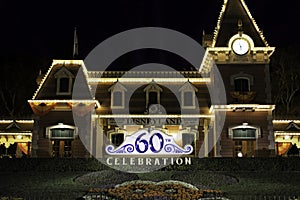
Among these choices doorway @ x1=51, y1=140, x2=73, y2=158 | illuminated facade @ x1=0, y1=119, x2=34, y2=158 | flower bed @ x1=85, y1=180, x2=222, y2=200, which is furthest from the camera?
illuminated facade @ x1=0, y1=119, x2=34, y2=158

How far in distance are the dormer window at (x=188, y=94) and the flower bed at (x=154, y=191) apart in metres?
12.6

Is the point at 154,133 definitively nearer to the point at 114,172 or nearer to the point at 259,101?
the point at 114,172

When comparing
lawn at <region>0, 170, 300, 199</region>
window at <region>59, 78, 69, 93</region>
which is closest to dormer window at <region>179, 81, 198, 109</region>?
window at <region>59, 78, 69, 93</region>

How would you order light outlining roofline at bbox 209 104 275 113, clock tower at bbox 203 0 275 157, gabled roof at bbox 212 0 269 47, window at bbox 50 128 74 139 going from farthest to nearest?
gabled roof at bbox 212 0 269 47
window at bbox 50 128 74 139
clock tower at bbox 203 0 275 157
light outlining roofline at bbox 209 104 275 113

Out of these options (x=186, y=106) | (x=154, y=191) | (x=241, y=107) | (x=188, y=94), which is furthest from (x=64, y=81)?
(x=154, y=191)

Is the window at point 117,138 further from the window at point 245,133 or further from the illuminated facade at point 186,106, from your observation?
the window at point 245,133

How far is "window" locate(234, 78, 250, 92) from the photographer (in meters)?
34.2

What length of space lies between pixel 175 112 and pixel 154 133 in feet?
23.5

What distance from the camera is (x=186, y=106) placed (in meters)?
35.6

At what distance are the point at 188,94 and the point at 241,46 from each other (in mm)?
4971

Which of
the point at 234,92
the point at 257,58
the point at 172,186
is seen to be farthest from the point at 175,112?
the point at 172,186

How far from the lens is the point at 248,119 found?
3341 cm

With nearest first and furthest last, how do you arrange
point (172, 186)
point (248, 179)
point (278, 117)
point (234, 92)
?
point (172, 186) < point (248, 179) < point (234, 92) < point (278, 117)

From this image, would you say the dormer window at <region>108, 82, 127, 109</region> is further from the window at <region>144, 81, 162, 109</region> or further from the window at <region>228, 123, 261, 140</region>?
the window at <region>228, 123, 261, 140</region>
